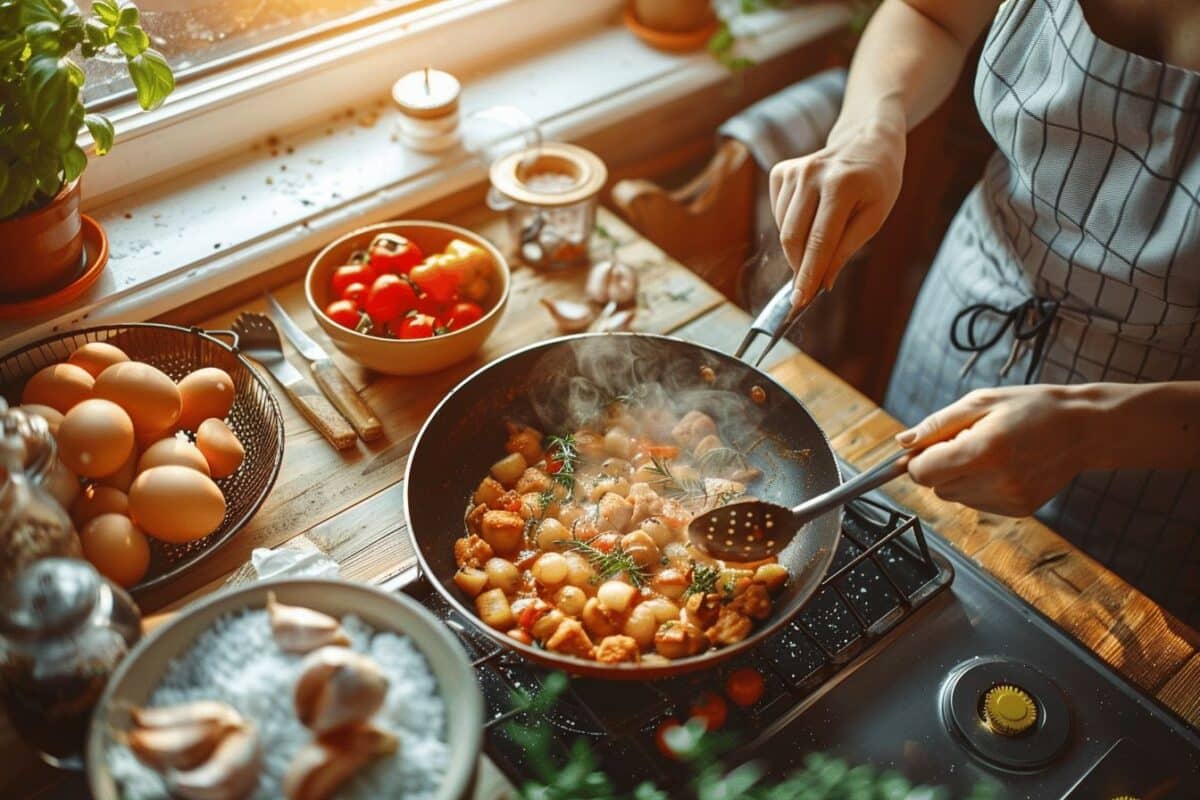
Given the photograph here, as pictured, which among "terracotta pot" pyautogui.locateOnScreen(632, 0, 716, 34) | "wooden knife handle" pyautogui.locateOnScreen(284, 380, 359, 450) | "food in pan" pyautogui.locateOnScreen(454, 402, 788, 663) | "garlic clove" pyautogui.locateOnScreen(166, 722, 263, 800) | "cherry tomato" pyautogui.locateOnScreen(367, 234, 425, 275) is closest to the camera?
"garlic clove" pyautogui.locateOnScreen(166, 722, 263, 800)

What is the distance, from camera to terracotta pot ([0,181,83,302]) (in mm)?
1237

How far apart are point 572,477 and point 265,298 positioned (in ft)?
2.04

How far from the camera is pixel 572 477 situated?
1.30 meters

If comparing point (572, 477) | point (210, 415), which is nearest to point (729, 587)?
point (572, 477)

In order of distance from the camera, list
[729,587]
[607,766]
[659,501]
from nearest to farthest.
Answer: [607,766], [729,587], [659,501]

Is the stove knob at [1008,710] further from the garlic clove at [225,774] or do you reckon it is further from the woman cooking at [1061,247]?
the garlic clove at [225,774]

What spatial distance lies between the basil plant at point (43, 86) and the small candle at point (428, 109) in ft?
1.72

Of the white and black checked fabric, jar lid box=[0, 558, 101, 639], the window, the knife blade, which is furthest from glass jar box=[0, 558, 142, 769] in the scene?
the white and black checked fabric

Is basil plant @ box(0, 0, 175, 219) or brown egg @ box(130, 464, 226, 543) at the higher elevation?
basil plant @ box(0, 0, 175, 219)

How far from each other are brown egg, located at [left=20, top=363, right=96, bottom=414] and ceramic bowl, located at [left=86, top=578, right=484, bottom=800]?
0.50 metres

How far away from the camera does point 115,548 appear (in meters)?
1.04

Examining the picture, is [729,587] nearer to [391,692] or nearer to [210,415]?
[391,692]

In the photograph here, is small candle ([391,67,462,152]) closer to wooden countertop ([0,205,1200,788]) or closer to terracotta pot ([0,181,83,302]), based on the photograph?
wooden countertop ([0,205,1200,788])

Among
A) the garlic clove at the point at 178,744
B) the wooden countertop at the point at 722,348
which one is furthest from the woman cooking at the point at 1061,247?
the garlic clove at the point at 178,744
